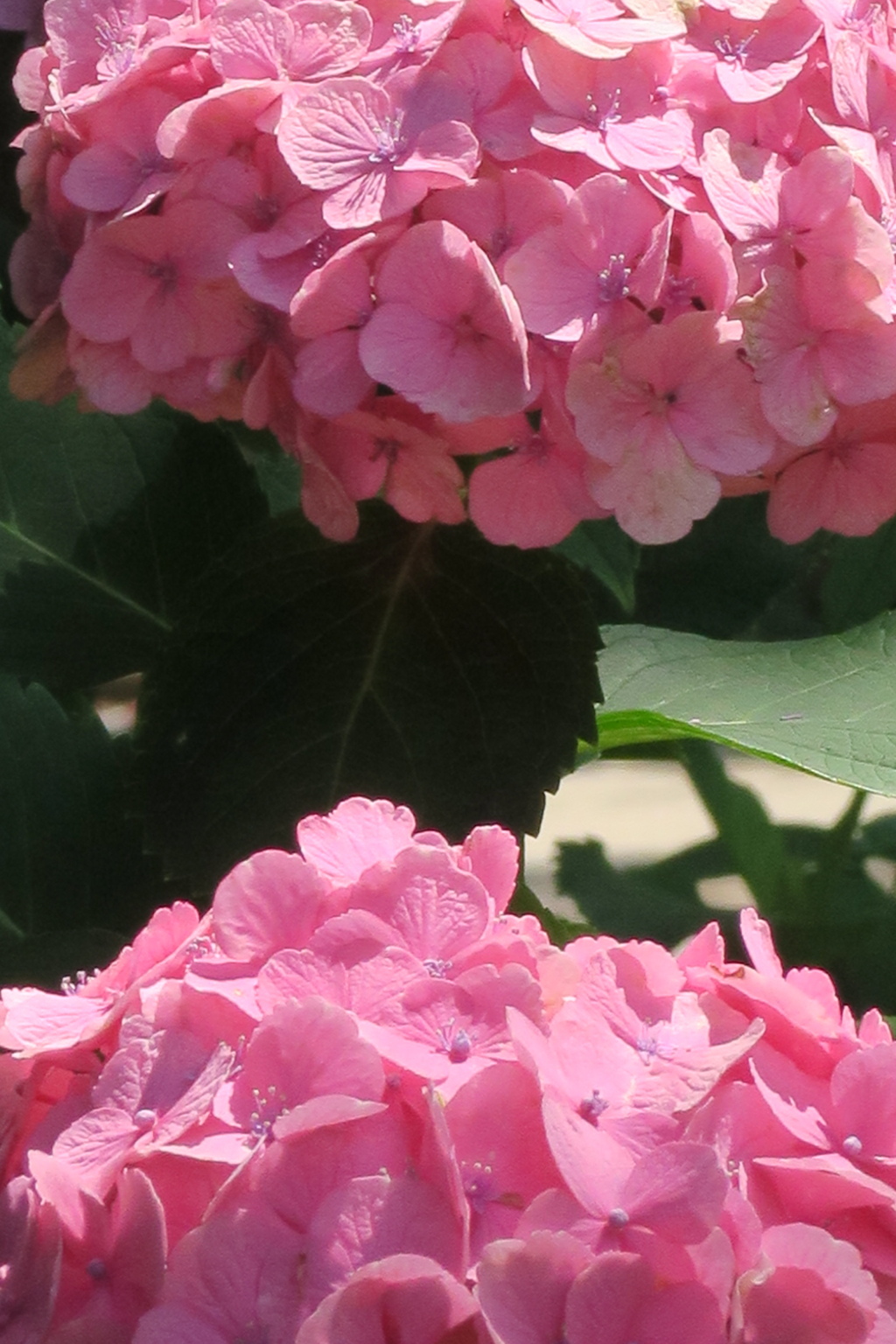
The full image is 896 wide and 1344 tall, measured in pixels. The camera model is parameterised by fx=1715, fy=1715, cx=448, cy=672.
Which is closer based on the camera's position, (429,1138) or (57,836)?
(429,1138)

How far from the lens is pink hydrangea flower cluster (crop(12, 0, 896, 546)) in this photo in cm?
50

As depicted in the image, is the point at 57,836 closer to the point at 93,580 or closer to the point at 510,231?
the point at 93,580

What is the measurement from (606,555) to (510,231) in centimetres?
33

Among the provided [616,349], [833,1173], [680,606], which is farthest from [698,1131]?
[680,606]

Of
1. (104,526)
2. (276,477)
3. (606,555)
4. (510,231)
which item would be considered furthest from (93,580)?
(510,231)

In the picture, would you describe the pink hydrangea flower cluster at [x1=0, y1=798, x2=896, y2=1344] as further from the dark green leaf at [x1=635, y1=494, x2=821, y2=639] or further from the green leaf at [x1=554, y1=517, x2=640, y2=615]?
the dark green leaf at [x1=635, y1=494, x2=821, y2=639]

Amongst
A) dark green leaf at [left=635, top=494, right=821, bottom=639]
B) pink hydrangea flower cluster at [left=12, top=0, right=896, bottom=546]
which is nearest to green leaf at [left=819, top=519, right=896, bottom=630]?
dark green leaf at [left=635, top=494, right=821, bottom=639]

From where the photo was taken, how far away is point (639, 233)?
508 mm

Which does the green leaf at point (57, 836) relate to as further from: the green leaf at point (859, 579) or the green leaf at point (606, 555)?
the green leaf at point (859, 579)

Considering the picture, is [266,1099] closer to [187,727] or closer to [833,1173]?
[833,1173]

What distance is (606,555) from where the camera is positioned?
0.83 meters

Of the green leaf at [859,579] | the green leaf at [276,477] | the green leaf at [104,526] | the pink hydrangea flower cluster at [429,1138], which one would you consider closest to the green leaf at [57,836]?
the green leaf at [104,526]

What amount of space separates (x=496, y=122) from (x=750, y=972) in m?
0.27

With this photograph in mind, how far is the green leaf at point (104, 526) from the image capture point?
0.81 meters
